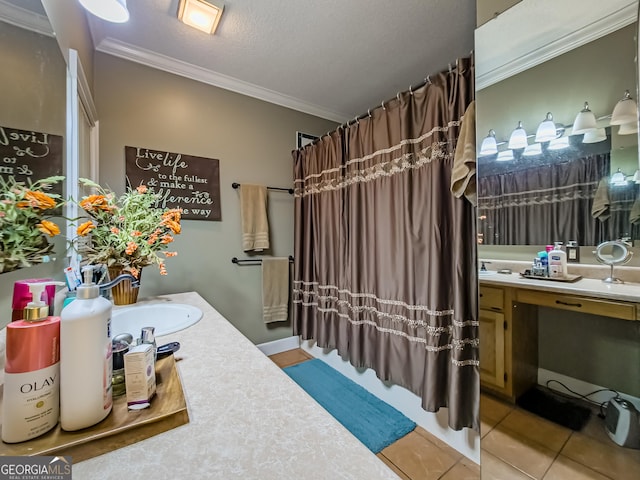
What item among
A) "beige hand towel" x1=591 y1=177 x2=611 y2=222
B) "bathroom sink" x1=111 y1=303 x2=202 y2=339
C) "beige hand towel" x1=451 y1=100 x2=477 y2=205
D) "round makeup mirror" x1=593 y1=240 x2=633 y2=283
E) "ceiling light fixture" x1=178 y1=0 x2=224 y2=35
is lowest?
"bathroom sink" x1=111 y1=303 x2=202 y2=339

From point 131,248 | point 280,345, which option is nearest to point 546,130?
point 131,248

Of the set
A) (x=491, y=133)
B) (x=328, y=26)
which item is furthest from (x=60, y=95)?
(x=491, y=133)

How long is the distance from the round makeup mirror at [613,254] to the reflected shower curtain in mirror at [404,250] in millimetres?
420

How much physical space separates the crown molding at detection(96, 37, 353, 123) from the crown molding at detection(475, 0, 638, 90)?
162 cm

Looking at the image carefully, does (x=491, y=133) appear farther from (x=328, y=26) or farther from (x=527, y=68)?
(x=328, y=26)

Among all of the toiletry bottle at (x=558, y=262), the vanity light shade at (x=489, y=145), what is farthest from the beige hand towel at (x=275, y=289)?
the toiletry bottle at (x=558, y=262)

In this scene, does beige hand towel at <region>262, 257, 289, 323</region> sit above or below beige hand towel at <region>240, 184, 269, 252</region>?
below

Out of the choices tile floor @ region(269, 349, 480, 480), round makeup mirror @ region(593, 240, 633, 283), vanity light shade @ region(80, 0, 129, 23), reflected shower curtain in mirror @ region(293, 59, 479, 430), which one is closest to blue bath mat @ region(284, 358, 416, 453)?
tile floor @ region(269, 349, 480, 480)

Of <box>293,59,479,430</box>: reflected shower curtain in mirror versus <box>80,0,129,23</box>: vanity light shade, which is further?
<box>293,59,479,430</box>: reflected shower curtain in mirror

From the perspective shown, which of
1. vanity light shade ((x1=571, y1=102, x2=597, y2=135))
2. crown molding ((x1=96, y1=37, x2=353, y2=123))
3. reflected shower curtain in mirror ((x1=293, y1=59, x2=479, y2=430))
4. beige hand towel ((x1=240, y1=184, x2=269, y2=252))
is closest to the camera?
vanity light shade ((x1=571, y1=102, x2=597, y2=135))

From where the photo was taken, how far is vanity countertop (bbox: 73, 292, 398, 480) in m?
0.38

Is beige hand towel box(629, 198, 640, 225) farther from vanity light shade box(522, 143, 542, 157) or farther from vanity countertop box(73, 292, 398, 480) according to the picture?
vanity countertop box(73, 292, 398, 480)

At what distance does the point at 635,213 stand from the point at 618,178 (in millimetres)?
137

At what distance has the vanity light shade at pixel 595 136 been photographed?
0.96m
